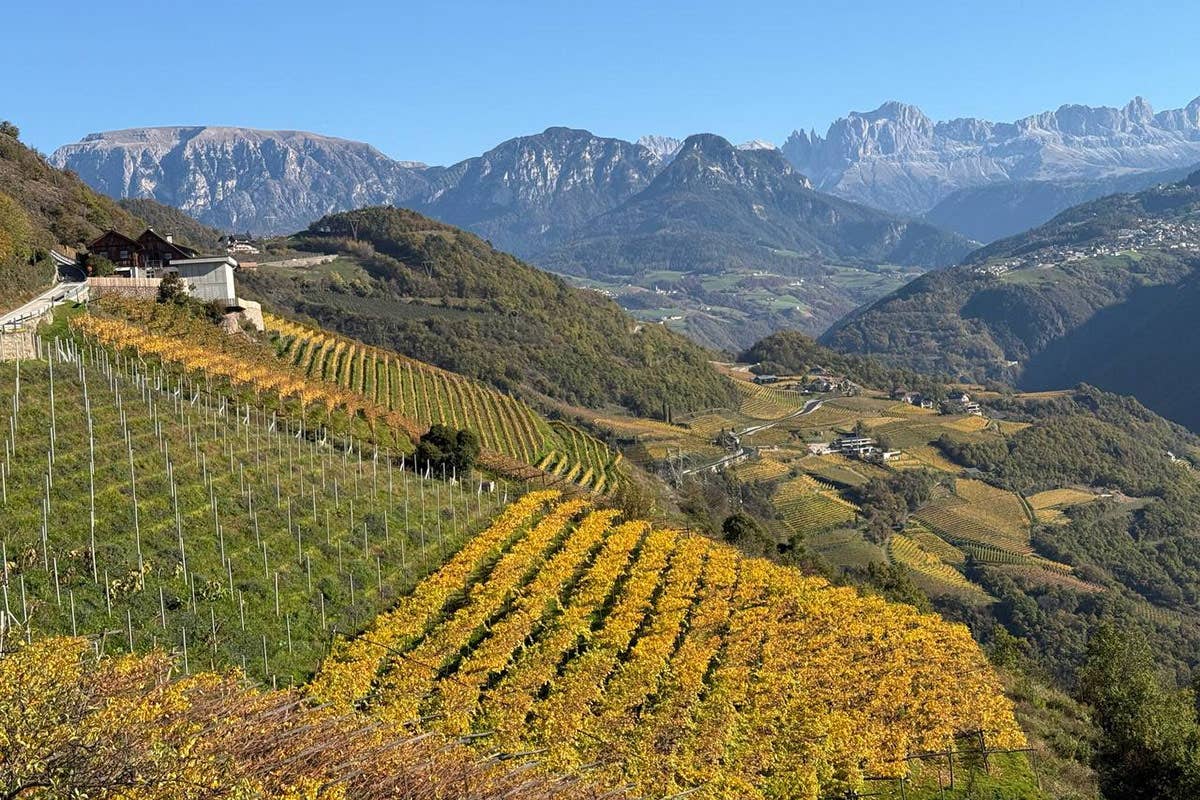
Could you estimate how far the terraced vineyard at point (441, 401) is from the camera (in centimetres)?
6006

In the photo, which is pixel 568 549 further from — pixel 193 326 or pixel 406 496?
pixel 193 326

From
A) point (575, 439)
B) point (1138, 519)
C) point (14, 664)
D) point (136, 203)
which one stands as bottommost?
point (1138, 519)

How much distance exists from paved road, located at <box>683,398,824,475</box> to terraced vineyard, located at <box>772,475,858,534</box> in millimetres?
6308

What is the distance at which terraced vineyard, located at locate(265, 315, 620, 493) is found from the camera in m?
60.1

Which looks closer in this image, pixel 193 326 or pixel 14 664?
pixel 14 664

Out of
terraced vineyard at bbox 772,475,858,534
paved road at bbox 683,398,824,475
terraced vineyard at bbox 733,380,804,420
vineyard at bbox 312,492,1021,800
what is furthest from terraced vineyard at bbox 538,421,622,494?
terraced vineyard at bbox 733,380,804,420

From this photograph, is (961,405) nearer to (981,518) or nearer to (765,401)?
(765,401)

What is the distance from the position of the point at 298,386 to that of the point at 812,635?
2666 centimetres

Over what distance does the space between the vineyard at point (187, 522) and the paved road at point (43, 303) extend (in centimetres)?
233

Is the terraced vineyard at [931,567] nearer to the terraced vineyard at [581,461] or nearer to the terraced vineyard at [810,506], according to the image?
the terraced vineyard at [810,506]

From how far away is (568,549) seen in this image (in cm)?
3797

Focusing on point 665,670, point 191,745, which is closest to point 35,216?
point 665,670

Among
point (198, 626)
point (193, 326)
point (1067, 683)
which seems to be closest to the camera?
point (198, 626)

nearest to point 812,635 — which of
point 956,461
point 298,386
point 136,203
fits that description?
point 298,386
